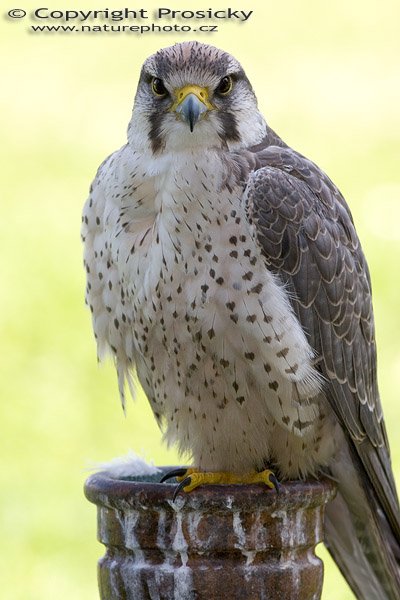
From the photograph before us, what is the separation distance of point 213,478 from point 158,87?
4.63ft

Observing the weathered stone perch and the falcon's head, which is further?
the falcon's head

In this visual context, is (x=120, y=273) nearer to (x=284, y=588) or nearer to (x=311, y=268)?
(x=311, y=268)

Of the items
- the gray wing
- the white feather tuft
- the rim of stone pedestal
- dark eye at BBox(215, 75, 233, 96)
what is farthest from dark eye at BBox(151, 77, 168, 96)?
the rim of stone pedestal

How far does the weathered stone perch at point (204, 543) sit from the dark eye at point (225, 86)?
57.1 inches

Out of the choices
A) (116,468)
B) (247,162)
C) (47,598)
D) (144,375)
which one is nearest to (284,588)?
(116,468)

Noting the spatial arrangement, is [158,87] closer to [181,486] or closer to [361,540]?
[181,486]

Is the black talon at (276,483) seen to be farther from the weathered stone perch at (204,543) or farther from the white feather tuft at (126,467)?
the white feather tuft at (126,467)

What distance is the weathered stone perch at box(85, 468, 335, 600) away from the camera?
401 centimetres

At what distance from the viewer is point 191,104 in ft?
14.8

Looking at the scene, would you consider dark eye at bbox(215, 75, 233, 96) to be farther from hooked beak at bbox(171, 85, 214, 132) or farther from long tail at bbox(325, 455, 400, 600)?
long tail at bbox(325, 455, 400, 600)

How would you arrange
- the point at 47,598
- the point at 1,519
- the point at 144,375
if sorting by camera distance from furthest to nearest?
the point at 1,519 → the point at 47,598 → the point at 144,375

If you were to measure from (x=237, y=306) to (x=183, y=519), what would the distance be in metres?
0.82

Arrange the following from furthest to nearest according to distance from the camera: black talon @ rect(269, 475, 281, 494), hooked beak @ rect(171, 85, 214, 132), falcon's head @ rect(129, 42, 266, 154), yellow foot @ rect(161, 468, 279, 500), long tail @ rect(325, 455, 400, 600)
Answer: long tail @ rect(325, 455, 400, 600)
falcon's head @ rect(129, 42, 266, 154)
hooked beak @ rect(171, 85, 214, 132)
yellow foot @ rect(161, 468, 279, 500)
black talon @ rect(269, 475, 281, 494)

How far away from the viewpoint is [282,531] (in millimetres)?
4105
